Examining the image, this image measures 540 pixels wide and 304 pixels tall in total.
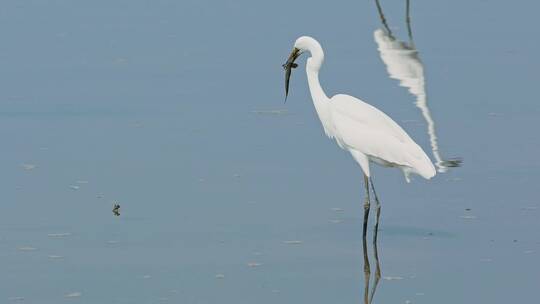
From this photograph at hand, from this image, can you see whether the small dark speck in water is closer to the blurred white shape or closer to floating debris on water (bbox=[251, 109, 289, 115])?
the blurred white shape

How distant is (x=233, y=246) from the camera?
7.43 metres

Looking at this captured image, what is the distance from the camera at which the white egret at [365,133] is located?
25.2 feet

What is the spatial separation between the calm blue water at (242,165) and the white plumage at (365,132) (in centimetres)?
40

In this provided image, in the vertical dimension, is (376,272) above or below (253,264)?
below

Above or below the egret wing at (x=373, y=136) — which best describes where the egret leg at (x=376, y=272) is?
below

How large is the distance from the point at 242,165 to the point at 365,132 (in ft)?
4.85

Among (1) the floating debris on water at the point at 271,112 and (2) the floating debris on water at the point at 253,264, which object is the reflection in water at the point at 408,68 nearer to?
(1) the floating debris on water at the point at 271,112

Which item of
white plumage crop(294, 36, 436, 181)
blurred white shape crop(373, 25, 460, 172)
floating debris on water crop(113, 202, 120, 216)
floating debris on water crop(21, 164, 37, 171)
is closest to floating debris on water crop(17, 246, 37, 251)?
floating debris on water crop(113, 202, 120, 216)

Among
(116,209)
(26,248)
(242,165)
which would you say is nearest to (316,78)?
(242,165)

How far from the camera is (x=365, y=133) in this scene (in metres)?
7.83

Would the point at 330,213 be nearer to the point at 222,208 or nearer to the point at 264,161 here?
the point at 222,208

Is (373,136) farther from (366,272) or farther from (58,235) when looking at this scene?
Result: (58,235)

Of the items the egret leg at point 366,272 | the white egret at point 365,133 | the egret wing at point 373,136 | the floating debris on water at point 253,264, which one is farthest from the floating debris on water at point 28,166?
the egret leg at point 366,272

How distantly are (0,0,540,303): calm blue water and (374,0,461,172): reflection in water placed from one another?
0.30 feet
